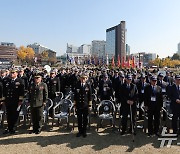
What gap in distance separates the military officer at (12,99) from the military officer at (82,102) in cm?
188

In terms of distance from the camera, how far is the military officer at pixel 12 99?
732 cm

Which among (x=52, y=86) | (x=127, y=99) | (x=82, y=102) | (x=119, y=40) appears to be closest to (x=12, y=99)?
(x=82, y=102)

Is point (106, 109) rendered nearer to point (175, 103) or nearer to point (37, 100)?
point (175, 103)

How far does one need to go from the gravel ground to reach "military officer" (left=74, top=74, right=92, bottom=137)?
0.34 meters

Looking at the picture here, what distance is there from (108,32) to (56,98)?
409 ft

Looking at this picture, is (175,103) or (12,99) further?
(12,99)

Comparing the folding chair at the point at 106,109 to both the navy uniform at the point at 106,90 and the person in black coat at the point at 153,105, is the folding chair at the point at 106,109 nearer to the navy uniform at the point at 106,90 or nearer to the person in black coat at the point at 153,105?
the person in black coat at the point at 153,105

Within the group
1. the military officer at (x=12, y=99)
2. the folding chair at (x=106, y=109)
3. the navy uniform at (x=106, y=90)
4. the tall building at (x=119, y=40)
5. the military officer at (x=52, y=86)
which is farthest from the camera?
the tall building at (x=119, y=40)

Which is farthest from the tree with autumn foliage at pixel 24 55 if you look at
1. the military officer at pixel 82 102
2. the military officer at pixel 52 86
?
the military officer at pixel 82 102

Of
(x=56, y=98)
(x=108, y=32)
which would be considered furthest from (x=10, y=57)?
(x=56, y=98)

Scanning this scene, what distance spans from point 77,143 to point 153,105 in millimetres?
2655

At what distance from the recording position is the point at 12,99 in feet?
24.0

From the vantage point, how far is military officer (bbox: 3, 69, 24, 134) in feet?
24.0

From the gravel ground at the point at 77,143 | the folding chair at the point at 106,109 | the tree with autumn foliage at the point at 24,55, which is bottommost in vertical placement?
the gravel ground at the point at 77,143
